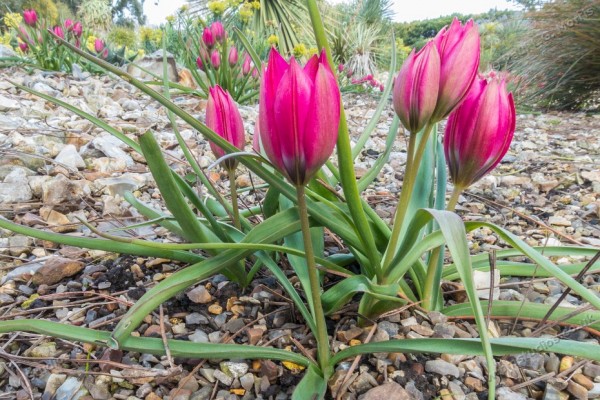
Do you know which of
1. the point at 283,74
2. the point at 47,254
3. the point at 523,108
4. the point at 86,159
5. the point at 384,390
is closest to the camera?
the point at 283,74

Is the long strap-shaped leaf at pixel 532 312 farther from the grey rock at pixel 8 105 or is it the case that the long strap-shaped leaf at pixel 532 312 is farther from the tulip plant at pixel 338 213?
the grey rock at pixel 8 105

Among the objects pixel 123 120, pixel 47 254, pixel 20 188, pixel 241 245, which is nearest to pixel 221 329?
pixel 241 245

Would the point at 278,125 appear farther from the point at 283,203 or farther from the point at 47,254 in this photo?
the point at 47,254

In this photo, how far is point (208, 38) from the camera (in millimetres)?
2584

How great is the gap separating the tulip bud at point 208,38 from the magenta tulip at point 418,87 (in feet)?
7.19

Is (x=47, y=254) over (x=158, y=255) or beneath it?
beneath

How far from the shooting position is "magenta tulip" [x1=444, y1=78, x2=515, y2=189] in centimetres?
62

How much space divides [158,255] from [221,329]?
0.18 meters

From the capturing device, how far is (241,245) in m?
0.59

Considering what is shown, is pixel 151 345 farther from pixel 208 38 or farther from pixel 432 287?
pixel 208 38

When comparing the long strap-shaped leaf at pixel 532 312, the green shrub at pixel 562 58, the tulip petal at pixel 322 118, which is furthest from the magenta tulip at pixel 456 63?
the green shrub at pixel 562 58

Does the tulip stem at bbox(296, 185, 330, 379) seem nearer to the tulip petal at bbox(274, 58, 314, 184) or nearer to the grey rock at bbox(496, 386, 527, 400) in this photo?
the tulip petal at bbox(274, 58, 314, 184)

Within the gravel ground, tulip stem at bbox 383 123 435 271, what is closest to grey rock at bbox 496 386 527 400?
the gravel ground

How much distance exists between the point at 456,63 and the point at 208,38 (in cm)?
225
